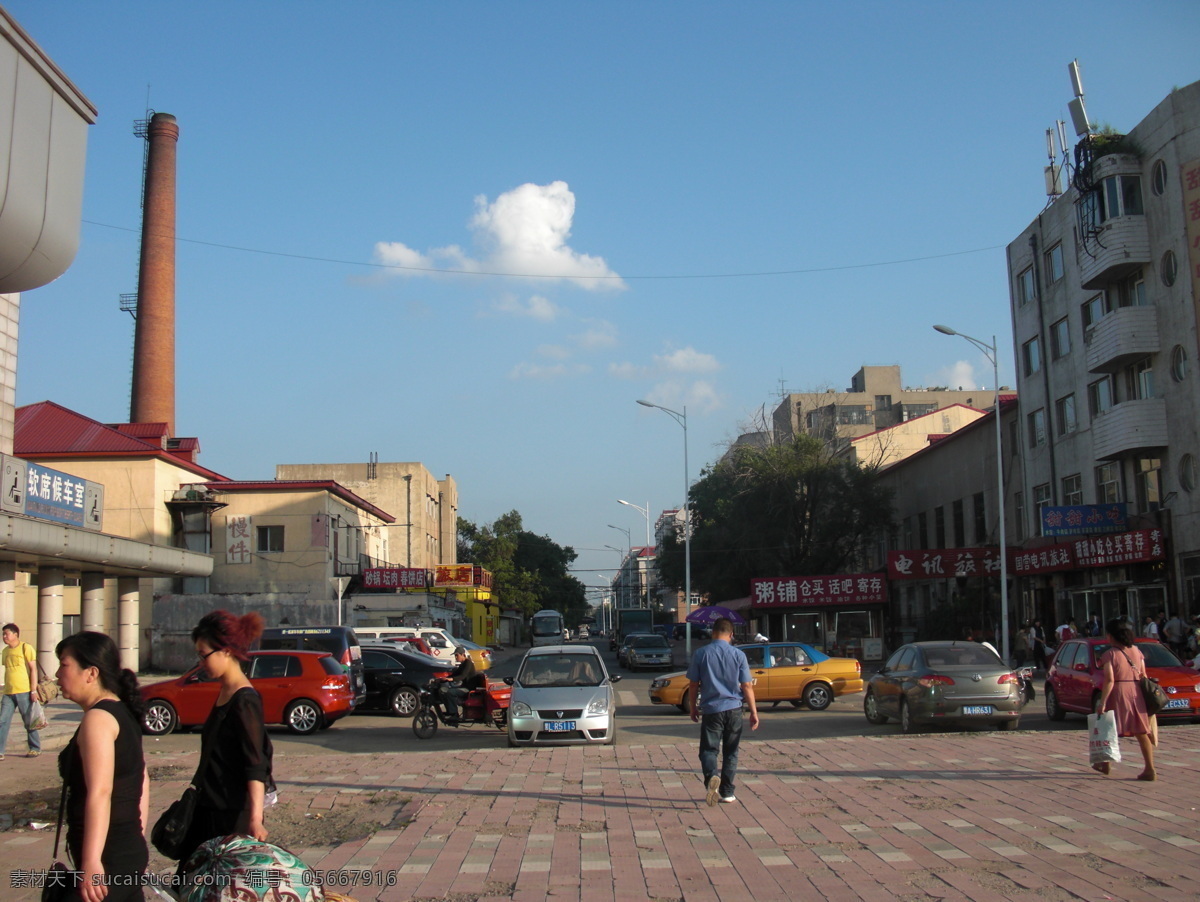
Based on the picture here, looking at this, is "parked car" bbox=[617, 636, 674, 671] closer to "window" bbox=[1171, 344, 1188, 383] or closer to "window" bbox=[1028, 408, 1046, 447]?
"window" bbox=[1028, 408, 1046, 447]

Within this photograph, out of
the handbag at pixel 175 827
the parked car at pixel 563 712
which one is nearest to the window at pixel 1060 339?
the parked car at pixel 563 712

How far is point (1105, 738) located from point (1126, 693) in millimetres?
515

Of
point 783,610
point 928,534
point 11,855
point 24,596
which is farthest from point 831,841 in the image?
point 928,534

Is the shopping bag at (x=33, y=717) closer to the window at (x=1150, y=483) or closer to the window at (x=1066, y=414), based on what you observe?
the window at (x=1150, y=483)

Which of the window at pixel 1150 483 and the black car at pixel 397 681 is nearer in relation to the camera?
the black car at pixel 397 681

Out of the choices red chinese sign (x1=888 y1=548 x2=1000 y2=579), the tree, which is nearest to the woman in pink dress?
red chinese sign (x1=888 y1=548 x2=1000 y2=579)

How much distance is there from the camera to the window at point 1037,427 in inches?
1489

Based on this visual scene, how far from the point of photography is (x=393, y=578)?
50.2 m

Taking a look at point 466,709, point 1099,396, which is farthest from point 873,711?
point 1099,396

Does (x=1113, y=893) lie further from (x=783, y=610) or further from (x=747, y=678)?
(x=783, y=610)

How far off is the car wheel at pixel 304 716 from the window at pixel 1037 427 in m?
29.5

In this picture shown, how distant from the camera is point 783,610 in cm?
4141

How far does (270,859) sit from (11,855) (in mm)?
5431

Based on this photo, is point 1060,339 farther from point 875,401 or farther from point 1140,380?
point 875,401
